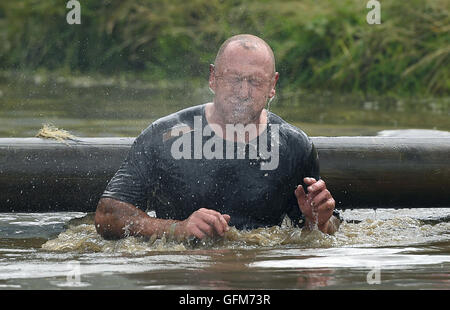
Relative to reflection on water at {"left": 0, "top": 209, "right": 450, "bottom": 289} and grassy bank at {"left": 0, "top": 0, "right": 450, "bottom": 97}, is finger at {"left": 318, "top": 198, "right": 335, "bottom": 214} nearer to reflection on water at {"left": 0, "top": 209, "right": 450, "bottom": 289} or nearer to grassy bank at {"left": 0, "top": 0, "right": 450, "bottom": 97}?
reflection on water at {"left": 0, "top": 209, "right": 450, "bottom": 289}

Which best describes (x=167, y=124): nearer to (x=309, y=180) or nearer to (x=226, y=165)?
(x=226, y=165)

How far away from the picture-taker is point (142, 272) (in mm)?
4656

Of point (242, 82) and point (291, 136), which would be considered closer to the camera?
point (242, 82)

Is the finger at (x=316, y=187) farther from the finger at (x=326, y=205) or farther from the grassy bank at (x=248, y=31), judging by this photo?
the grassy bank at (x=248, y=31)

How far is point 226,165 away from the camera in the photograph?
5.61 metres

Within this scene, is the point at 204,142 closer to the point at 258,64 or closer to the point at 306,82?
the point at 258,64

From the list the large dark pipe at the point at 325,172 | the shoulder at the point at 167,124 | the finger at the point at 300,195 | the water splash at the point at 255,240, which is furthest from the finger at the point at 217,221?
the large dark pipe at the point at 325,172

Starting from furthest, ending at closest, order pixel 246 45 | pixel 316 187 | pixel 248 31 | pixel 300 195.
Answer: pixel 248 31 < pixel 246 45 < pixel 300 195 < pixel 316 187

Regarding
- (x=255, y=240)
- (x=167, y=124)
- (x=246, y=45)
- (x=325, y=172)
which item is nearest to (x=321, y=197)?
(x=255, y=240)

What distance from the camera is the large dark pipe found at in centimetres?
674

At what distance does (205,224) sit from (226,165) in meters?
0.56

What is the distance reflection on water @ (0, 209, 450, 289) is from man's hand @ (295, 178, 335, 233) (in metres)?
0.15

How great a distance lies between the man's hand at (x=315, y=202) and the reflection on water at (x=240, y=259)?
5.7 inches
